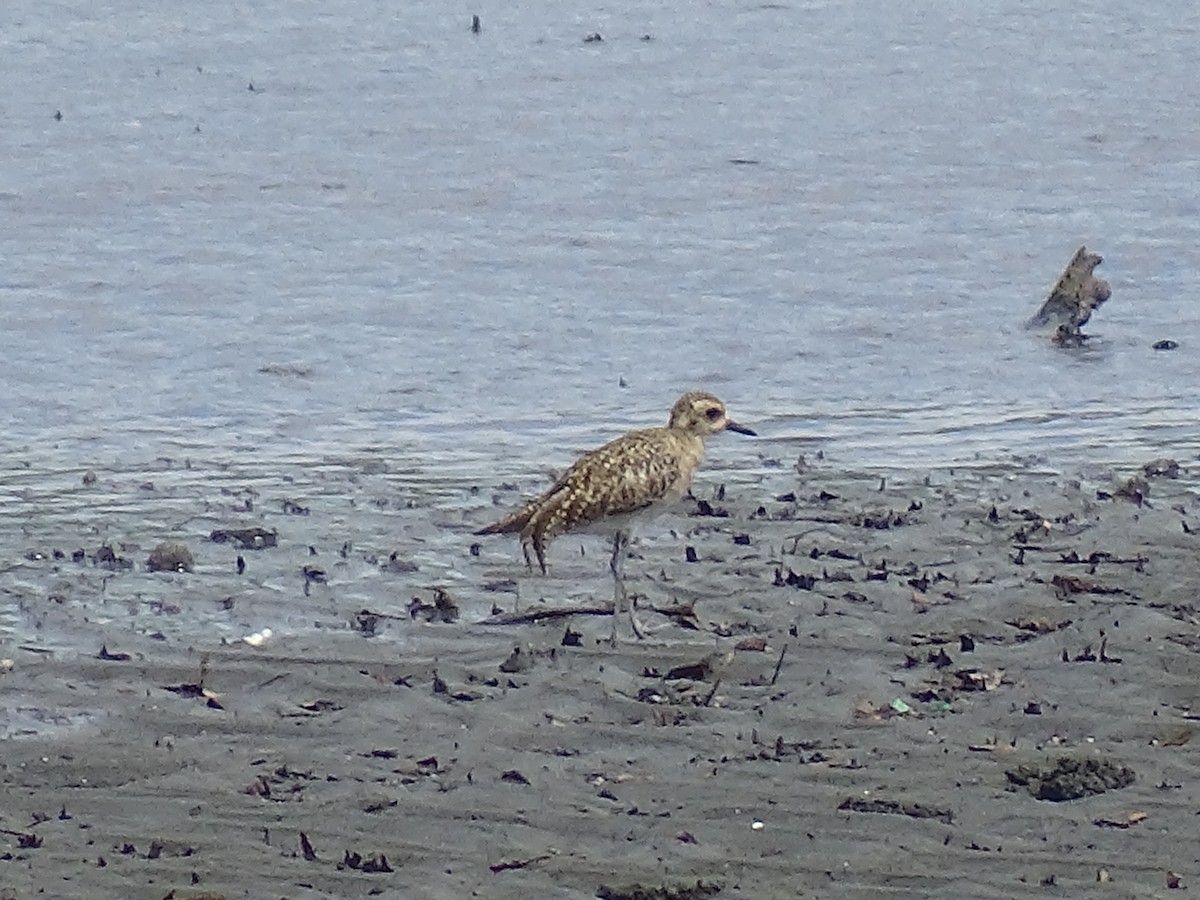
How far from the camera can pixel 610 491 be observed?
10.4 m

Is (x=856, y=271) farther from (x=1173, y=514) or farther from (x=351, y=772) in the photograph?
(x=351, y=772)

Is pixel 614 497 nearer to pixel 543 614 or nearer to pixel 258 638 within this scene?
pixel 543 614

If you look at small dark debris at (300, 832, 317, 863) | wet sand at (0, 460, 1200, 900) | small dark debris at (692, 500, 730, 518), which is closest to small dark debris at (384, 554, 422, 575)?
wet sand at (0, 460, 1200, 900)

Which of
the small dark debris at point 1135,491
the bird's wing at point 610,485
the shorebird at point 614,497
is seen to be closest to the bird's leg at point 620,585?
the shorebird at point 614,497

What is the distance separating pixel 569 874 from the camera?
24.9ft

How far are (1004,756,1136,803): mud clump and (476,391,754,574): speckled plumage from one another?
2.61 metres

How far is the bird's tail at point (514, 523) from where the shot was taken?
10438mm

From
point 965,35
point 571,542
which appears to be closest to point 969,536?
point 571,542

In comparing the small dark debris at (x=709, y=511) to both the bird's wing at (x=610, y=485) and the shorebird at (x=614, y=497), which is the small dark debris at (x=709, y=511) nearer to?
the shorebird at (x=614, y=497)

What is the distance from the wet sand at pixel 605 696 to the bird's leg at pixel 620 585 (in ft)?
0.26

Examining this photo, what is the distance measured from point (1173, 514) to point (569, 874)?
4.86 metres

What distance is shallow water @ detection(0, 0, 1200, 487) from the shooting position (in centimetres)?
1373

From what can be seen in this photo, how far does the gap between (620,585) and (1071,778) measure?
2410 millimetres

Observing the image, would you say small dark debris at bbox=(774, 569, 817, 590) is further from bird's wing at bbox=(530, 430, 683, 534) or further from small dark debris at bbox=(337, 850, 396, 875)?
small dark debris at bbox=(337, 850, 396, 875)
